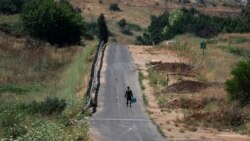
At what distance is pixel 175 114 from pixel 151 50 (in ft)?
122

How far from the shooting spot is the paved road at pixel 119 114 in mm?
25172

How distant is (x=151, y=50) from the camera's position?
225 feet

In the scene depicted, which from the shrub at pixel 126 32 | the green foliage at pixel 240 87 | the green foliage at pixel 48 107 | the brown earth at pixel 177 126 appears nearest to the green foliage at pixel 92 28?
the shrub at pixel 126 32

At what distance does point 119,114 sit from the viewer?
30406mm

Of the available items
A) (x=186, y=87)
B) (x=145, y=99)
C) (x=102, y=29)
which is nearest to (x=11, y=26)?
(x=102, y=29)

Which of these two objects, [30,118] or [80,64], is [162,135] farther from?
[80,64]

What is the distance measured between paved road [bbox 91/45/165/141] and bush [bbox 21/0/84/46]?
24.8 metres

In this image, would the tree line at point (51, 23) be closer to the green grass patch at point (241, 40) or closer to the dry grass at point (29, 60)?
the dry grass at point (29, 60)

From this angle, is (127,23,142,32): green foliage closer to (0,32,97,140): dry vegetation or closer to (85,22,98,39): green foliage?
(85,22,98,39): green foliage

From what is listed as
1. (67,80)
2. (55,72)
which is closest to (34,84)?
(67,80)

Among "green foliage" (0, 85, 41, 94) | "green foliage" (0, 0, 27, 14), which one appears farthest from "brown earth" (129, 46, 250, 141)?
"green foliage" (0, 0, 27, 14)

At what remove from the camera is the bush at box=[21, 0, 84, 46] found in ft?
240

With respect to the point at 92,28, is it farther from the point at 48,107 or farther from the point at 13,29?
the point at 48,107

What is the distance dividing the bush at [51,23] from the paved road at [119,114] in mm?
24793
